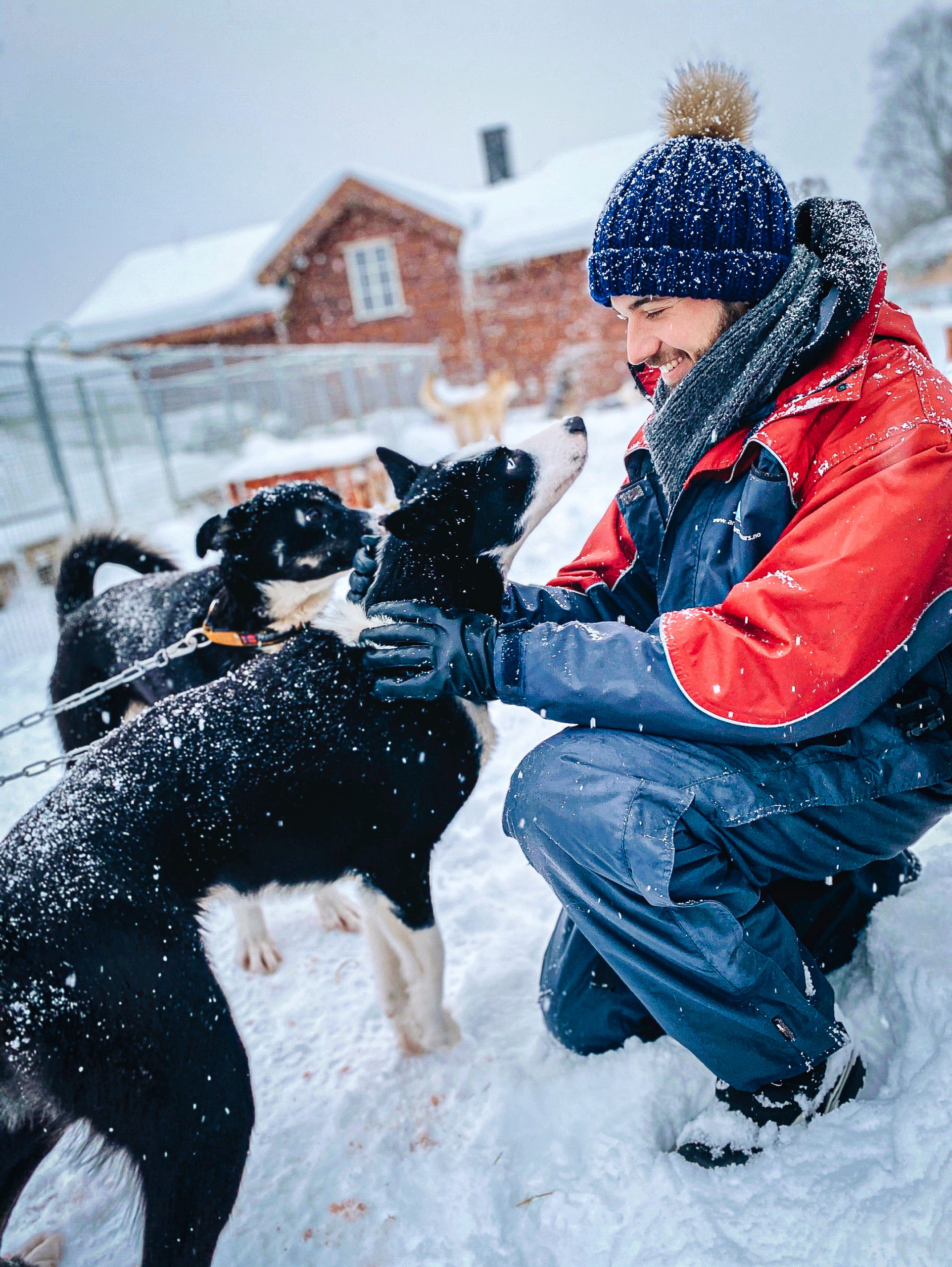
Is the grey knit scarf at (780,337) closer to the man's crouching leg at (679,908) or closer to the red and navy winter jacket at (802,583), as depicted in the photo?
the red and navy winter jacket at (802,583)

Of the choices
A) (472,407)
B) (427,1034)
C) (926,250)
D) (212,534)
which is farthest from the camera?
(926,250)

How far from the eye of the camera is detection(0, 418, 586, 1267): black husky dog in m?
1.45

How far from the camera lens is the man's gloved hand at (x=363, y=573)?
200 cm

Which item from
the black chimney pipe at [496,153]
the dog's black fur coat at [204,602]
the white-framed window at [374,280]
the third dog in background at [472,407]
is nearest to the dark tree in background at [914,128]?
the black chimney pipe at [496,153]

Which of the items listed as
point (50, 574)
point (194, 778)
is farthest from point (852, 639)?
point (50, 574)

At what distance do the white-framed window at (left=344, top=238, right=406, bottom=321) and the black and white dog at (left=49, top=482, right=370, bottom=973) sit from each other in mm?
15800

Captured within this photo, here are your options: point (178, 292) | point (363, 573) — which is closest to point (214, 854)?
point (363, 573)

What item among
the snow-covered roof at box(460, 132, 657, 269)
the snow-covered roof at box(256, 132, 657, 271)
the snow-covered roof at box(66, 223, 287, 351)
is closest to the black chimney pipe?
the snow-covered roof at box(460, 132, 657, 269)

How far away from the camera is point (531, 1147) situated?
5.59ft

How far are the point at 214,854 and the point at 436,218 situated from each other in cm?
1754

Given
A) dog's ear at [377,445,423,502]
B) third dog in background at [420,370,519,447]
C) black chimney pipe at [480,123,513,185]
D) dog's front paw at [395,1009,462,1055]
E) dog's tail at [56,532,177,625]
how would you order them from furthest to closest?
black chimney pipe at [480,123,513,185] < third dog in background at [420,370,519,447] < dog's tail at [56,532,177,625] < dog's ear at [377,445,423,502] < dog's front paw at [395,1009,462,1055]

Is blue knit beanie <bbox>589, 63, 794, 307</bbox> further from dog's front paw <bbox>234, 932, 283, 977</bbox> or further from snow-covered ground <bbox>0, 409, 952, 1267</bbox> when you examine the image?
dog's front paw <bbox>234, 932, 283, 977</bbox>

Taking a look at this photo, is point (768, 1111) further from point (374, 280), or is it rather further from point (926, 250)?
point (926, 250)

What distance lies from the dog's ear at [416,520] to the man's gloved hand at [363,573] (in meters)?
0.10
